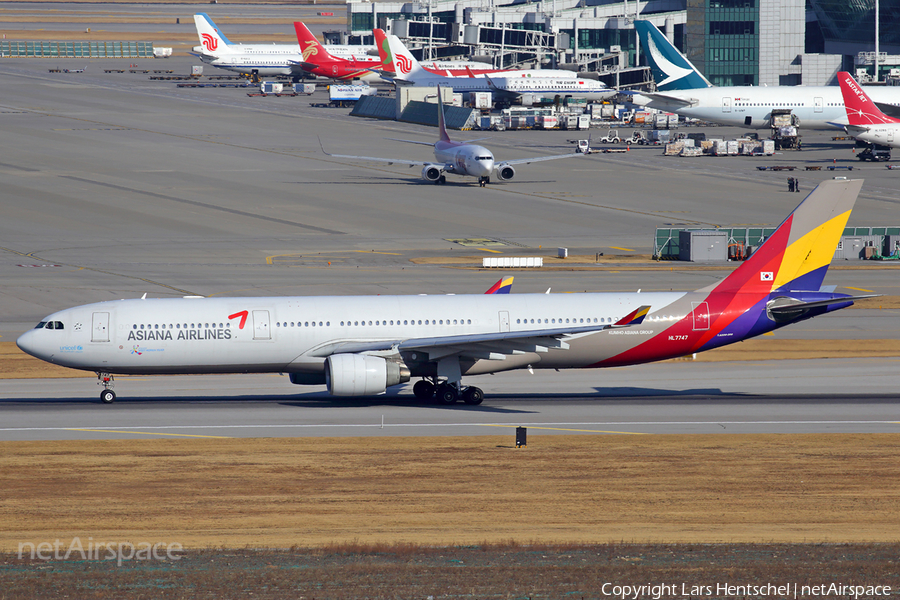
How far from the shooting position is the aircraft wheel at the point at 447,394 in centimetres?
4300

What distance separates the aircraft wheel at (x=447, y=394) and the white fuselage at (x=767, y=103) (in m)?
108

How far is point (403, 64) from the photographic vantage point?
182125mm

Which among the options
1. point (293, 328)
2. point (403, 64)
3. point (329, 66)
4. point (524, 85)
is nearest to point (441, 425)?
point (293, 328)

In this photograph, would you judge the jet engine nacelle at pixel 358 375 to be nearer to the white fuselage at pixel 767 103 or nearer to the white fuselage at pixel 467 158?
the white fuselage at pixel 467 158

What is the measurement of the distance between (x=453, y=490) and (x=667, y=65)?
132 metres

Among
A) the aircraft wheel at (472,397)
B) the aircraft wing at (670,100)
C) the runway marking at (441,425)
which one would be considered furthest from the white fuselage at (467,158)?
the runway marking at (441,425)

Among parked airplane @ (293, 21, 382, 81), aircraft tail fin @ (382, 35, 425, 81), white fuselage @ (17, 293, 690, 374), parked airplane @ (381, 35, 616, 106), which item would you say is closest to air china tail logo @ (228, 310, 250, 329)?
white fuselage @ (17, 293, 690, 374)

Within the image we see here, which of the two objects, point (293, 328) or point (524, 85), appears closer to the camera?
point (293, 328)

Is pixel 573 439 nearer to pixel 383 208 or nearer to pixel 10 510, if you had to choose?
pixel 10 510

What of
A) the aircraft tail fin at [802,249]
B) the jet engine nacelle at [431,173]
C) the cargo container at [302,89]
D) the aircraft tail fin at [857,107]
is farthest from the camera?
the cargo container at [302,89]

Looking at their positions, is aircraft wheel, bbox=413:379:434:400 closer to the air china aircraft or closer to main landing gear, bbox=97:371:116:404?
the air china aircraft

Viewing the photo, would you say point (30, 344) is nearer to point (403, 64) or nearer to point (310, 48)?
point (403, 64)

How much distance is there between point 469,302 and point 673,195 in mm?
67546

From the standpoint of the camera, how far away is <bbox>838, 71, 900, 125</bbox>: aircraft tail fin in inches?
4961
